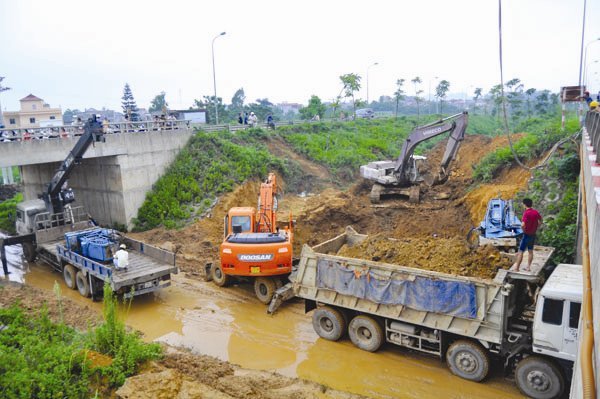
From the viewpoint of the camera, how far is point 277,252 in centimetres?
1273

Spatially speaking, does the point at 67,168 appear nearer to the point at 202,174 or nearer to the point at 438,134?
the point at 202,174

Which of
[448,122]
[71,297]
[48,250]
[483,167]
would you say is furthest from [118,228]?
[483,167]

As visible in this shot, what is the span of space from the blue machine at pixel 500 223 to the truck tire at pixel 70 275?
41.1 feet

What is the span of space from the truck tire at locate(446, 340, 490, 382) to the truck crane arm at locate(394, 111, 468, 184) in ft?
43.7

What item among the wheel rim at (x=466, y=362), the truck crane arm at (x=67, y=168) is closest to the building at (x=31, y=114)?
the truck crane arm at (x=67, y=168)

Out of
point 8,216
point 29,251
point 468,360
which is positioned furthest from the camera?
point 8,216

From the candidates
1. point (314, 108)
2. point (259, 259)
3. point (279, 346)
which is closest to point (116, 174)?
point (259, 259)

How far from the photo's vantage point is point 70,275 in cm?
1496

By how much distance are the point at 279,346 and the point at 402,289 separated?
344cm

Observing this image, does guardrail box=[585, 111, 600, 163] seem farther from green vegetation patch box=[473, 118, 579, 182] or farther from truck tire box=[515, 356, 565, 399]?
green vegetation patch box=[473, 118, 579, 182]

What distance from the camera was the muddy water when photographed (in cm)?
920

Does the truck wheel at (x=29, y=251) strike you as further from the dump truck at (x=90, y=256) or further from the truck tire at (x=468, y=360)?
the truck tire at (x=468, y=360)

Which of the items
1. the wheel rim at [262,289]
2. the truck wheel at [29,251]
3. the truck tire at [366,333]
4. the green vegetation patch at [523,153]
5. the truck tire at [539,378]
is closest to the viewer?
the truck tire at [539,378]

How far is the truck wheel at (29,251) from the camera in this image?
58.2ft
